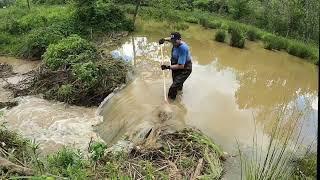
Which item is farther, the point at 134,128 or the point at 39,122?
the point at 39,122

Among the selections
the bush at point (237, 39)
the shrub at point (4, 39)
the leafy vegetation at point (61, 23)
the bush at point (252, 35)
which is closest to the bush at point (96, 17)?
the leafy vegetation at point (61, 23)

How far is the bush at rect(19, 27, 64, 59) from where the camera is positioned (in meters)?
11.8

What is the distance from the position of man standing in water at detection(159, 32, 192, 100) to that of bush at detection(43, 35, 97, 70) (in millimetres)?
2170

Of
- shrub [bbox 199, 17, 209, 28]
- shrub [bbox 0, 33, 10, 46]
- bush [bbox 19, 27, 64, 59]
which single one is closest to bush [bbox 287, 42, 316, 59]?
shrub [bbox 199, 17, 209, 28]

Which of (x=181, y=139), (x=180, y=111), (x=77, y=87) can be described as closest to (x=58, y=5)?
(x=77, y=87)

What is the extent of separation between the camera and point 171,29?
49.9 feet

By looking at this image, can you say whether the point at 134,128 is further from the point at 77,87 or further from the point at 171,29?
the point at 171,29

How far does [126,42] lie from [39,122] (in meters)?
6.20

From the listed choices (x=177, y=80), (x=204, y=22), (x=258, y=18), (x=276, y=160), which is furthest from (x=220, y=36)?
(x=276, y=160)

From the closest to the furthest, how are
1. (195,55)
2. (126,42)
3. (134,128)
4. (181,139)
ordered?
(181,139), (134,128), (195,55), (126,42)

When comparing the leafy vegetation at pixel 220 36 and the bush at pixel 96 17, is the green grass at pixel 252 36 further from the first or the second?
the bush at pixel 96 17

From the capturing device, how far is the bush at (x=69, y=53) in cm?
963

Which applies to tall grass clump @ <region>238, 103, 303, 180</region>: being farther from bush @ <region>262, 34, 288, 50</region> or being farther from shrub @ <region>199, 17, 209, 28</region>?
shrub @ <region>199, 17, 209, 28</region>

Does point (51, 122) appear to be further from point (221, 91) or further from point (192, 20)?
point (192, 20)
